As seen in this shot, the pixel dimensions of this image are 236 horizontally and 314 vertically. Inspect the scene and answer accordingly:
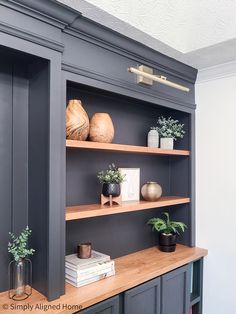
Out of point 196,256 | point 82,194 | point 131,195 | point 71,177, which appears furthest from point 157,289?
point 71,177

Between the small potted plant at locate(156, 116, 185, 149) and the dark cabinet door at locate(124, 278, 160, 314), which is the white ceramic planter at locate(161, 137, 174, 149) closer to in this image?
the small potted plant at locate(156, 116, 185, 149)

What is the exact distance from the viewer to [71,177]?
191 centimetres

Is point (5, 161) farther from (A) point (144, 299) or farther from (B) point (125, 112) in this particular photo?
(A) point (144, 299)

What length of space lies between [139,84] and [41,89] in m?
0.76

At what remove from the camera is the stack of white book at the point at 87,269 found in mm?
1629

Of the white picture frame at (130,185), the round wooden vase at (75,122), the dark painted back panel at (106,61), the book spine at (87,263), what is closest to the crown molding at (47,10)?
the dark painted back panel at (106,61)

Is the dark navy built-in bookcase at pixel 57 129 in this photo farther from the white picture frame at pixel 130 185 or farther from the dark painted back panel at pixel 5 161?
the white picture frame at pixel 130 185

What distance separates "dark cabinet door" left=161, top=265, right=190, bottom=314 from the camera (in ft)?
6.49

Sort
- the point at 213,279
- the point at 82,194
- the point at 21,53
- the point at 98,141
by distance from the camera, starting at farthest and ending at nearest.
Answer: the point at 213,279 < the point at 82,194 < the point at 98,141 < the point at 21,53

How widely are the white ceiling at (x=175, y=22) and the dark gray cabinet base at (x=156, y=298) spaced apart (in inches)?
63.4

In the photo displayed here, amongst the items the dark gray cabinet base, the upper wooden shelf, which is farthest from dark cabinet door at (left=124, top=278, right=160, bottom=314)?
the upper wooden shelf

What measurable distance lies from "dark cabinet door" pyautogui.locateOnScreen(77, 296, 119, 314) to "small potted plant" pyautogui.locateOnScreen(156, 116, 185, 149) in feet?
4.12

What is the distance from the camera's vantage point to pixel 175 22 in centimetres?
167

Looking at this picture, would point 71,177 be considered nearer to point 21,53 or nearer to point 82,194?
point 82,194
